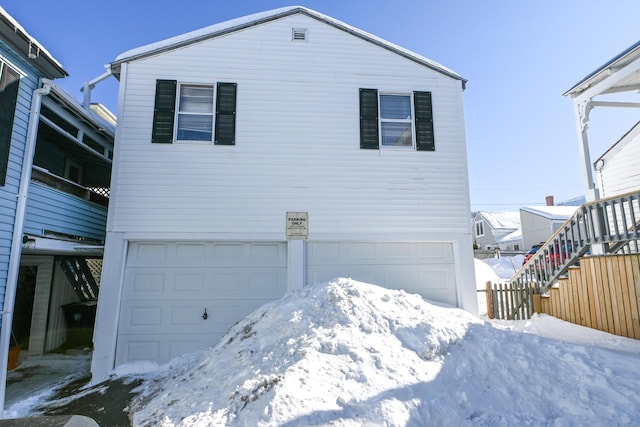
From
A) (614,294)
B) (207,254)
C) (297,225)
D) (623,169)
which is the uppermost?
(623,169)

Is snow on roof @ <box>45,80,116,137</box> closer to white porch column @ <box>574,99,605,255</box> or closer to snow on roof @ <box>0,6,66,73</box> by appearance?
snow on roof @ <box>0,6,66,73</box>

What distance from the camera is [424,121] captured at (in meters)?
7.46

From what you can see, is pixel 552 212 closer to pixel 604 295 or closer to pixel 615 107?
pixel 615 107

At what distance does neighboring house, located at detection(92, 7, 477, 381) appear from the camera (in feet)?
21.3

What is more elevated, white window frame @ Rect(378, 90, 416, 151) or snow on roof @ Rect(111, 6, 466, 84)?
snow on roof @ Rect(111, 6, 466, 84)

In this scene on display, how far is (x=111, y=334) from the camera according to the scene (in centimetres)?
613

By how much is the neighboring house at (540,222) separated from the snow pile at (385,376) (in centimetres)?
2203

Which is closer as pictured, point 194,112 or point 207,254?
point 207,254

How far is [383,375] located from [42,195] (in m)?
6.33

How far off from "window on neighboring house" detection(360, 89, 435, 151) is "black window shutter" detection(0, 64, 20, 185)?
19.5ft

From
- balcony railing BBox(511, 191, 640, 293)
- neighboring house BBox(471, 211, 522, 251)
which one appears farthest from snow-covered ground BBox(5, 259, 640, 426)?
neighboring house BBox(471, 211, 522, 251)

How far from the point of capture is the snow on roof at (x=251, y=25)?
7043 mm

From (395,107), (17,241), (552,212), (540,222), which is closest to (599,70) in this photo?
(395,107)

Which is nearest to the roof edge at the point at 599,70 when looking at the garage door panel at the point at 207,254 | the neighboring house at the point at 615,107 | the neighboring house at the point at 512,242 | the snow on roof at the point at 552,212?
the neighboring house at the point at 615,107
